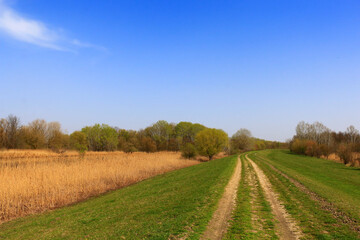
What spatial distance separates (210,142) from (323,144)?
29859 millimetres

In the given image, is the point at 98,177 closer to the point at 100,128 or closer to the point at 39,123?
the point at 100,128

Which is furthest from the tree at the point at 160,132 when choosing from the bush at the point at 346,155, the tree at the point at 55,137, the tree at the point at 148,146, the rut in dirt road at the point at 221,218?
the rut in dirt road at the point at 221,218

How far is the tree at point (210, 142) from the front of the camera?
171 feet

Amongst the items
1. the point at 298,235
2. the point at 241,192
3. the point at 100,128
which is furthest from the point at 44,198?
the point at 100,128

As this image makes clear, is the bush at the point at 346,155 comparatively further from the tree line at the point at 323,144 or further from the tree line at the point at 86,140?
the tree line at the point at 86,140

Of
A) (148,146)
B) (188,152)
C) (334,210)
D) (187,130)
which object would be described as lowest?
(334,210)

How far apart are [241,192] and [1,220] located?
42.4 ft

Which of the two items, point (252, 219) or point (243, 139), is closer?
point (252, 219)

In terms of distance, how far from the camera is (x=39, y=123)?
199 ft

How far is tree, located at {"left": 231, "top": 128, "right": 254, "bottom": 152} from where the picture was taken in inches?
4012

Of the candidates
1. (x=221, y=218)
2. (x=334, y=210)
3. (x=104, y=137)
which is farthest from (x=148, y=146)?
(x=334, y=210)

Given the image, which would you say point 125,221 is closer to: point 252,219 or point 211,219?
point 211,219

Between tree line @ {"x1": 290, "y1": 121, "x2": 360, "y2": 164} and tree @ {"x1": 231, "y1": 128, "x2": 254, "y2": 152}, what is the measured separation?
20.5 m

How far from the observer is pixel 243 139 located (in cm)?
10269
